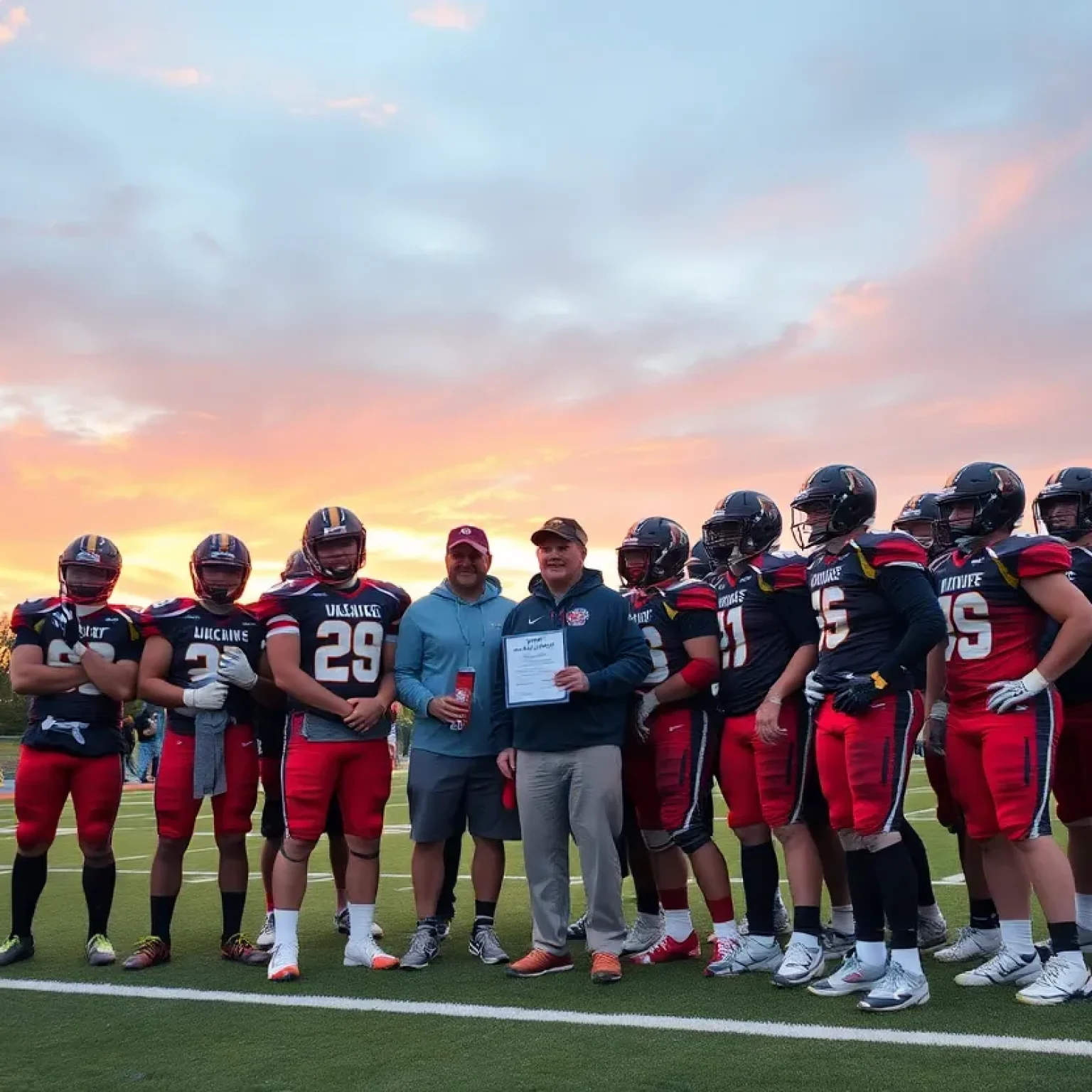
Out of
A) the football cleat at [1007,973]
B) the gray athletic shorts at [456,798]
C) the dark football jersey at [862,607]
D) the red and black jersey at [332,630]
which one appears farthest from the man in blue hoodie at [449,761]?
the football cleat at [1007,973]

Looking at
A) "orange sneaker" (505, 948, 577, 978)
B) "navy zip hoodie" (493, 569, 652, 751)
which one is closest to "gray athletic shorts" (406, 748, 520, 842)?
"navy zip hoodie" (493, 569, 652, 751)

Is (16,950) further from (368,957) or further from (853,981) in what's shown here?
(853,981)

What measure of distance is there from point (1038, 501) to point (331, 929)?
4812 millimetres

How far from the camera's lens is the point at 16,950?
21.4ft

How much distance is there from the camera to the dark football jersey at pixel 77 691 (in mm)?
6633

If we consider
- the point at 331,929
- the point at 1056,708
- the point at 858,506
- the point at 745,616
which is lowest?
the point at 331,929

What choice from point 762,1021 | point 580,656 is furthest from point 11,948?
point 762,1021

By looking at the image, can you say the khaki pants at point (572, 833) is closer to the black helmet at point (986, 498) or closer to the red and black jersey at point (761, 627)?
the red and black jersey at point (761, 627)

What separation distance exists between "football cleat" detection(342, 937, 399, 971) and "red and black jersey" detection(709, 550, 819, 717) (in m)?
2.09

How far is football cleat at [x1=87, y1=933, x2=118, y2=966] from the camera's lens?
6371 mm

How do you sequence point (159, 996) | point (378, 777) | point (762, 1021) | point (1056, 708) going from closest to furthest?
point (762, 1021) → point (1056, 708) → point (159, 996) → point (378, 777)

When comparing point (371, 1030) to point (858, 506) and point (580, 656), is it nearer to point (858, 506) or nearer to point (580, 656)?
point (580, 656)

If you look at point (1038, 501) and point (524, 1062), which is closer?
point (524, 1062)

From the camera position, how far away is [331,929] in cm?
746
